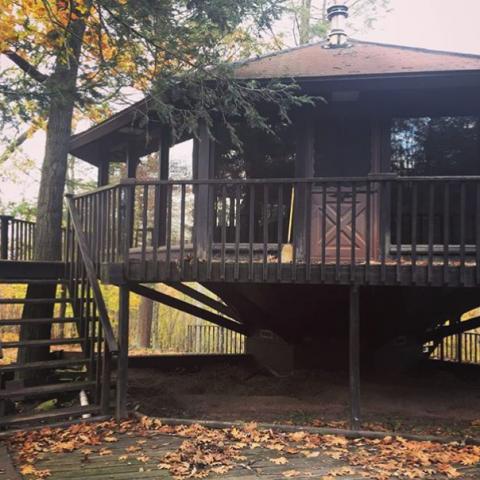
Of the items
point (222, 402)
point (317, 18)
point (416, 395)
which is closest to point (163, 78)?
point (222, 402)

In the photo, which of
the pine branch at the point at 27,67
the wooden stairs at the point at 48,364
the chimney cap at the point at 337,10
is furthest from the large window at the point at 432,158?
the pine branch at the point at 27,67

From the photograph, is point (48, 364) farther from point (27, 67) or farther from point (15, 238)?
point (27, 67)

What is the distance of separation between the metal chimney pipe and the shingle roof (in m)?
0.22

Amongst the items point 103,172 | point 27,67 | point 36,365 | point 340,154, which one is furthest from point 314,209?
point 27,67

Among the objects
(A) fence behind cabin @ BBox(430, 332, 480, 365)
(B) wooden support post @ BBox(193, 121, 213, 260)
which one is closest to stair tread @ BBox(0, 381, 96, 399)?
(B) wooden support post @ BBox(193, 121, 213, 260)

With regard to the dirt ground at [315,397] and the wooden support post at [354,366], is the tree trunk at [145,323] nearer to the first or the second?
the dirt ground at [315,397]

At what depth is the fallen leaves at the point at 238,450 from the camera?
464 cm

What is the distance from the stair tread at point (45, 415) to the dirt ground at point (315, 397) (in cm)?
97

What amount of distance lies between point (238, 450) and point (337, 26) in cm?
856

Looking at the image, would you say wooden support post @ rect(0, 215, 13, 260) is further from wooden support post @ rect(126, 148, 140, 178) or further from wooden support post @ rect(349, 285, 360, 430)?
wooden support post @ rect(349, 285, 360, 430)

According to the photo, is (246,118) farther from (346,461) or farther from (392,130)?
(346,461)

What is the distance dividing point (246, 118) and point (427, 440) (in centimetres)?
515

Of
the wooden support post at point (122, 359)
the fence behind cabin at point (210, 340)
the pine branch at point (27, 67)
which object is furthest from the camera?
the fence behind cabin at point (210, 340)

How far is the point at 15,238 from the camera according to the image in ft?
35.1
